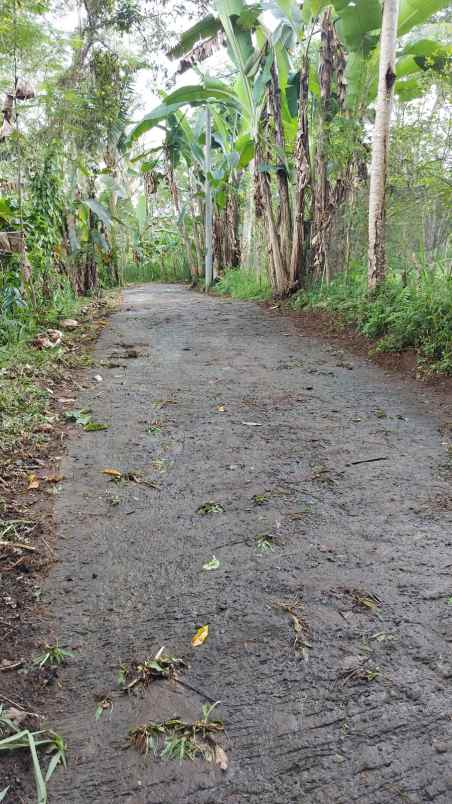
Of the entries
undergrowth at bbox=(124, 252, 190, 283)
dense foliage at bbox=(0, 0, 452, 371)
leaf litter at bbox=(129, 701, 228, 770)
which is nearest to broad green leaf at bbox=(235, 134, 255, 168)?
dense foliage at bbox=(0, 0, 452, 371)

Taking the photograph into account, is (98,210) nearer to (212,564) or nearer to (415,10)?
(415,10)

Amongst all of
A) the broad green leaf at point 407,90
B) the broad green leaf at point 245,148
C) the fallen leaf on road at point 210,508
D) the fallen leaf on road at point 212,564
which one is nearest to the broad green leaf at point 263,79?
the broad green leaf at point 245,148

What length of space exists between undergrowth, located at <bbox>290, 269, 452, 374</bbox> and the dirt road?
0.94 metres

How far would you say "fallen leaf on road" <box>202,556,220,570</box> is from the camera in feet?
7.00

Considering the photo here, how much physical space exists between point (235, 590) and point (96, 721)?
66cm

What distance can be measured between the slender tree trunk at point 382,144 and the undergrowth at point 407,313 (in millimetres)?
263

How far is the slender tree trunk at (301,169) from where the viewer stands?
7312mm

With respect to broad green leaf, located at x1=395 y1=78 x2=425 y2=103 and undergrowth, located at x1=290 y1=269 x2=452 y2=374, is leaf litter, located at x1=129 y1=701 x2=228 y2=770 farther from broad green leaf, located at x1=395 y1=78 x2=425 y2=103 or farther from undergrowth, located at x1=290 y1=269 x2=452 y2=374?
broad green leaf, located at x1=395 y1=78 x2=425 y2=103

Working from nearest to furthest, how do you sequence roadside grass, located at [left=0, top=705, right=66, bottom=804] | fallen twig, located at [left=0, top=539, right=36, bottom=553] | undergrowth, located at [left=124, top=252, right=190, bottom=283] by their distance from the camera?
roadside grass, located at [left=0, top=705, right=66, bottom=804] → fallen twig, located at [left=0, top=539, right=36, bottom=553] → undergrowth, located at [left=124, top=252, right=190, bottom=283]

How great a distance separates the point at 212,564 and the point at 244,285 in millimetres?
8784

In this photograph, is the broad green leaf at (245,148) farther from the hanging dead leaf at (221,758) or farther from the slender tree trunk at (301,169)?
the hanging dead leaf at (221,758)

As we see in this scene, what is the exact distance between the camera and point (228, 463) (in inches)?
120

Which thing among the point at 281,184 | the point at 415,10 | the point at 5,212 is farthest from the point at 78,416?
the point at 415,10

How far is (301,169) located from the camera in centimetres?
749
